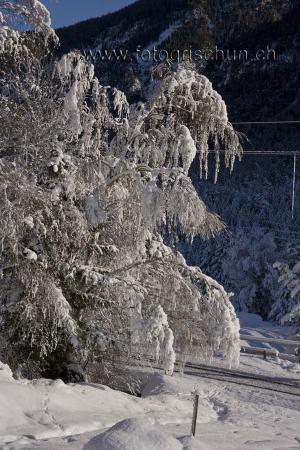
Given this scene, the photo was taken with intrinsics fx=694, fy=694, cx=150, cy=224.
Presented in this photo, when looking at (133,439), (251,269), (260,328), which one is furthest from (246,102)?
(133,439)

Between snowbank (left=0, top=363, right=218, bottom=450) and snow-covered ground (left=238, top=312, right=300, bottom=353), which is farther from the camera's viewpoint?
snow-covered ground (left=238, top=312, right=300, bottom=353)

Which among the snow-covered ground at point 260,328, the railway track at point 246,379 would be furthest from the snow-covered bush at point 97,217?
the snow-covered ground at point 260,328

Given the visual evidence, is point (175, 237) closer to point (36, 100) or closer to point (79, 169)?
point (79, 169)

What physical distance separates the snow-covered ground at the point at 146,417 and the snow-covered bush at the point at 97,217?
927 millimetres

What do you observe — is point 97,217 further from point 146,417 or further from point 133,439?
point 133,439

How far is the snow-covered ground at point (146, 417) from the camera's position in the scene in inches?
255

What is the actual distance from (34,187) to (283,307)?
26709 mm

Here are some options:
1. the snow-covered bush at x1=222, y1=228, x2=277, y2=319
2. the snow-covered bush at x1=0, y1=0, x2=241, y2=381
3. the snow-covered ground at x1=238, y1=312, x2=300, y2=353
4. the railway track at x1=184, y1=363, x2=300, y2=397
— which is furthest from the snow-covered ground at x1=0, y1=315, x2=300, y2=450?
the snow-covered bush at x1=222, y1=228, x2=277, y2=319

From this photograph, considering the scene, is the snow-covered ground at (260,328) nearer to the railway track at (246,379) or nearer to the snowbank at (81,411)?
the railway track at (246,379)

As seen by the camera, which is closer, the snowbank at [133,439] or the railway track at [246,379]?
the snowbank at [133,439]

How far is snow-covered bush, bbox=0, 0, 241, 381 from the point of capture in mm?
10977

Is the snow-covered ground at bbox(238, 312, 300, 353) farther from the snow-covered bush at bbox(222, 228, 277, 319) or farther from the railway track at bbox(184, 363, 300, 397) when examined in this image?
the railway track at bbox(184, 363, 300, 397)

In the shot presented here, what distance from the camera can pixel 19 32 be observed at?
36.6 ft

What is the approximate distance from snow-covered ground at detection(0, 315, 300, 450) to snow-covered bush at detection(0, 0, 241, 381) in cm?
93
